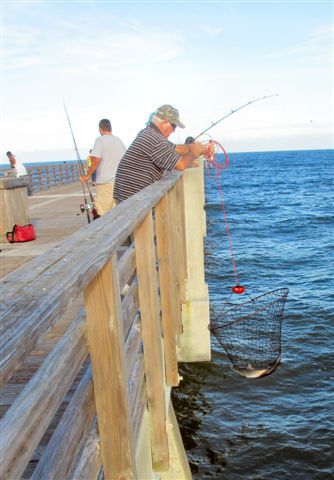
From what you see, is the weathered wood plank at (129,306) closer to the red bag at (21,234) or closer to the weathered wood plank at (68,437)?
the weathered wood plank at (68,437)

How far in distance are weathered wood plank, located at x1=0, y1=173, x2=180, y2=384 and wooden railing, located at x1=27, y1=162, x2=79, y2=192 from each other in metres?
22.3

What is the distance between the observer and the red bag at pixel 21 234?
7.03 meters

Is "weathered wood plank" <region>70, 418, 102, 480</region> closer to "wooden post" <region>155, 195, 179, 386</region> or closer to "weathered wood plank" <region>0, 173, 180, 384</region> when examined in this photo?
"weathered wood plank" <region>0, 173, 180, 384</region>

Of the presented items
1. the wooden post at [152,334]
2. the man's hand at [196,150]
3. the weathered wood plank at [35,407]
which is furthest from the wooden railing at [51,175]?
the weathered wood plank at [35,407]

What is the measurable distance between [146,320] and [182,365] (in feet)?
16.9

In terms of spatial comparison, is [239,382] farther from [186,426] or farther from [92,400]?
[92,400]

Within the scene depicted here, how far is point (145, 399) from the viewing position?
137 inches

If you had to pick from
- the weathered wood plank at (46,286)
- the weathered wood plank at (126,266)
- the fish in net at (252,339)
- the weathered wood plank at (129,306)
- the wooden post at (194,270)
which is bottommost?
the fish in net at (252,339)

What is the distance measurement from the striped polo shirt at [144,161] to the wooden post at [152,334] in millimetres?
1711

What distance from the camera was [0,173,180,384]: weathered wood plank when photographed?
1.04m

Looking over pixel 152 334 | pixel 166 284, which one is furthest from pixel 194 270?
pixel 152 334

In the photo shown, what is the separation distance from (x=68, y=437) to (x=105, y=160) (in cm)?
564

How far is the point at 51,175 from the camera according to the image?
27.3 meters

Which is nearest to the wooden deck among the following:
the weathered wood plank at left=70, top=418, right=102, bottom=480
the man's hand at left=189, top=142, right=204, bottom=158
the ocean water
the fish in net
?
the man's hand at left=189, top=142, right=204, bottom=158
